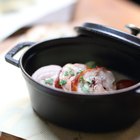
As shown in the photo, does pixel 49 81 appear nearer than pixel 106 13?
Yes

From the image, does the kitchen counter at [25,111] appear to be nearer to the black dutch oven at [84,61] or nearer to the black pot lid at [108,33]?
the black dutch oven at [84,61]

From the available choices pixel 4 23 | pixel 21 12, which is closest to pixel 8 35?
pixel 4 23

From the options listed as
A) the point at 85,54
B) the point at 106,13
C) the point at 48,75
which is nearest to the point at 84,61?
the point at 85,54

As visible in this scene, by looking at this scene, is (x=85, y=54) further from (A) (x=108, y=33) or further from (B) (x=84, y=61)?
(A) (x=108, y=33)

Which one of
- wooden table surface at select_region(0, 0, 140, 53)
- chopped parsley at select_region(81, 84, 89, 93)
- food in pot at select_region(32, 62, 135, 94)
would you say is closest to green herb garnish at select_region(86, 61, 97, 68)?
food in pot at select_region(32, 62, 135, 94)

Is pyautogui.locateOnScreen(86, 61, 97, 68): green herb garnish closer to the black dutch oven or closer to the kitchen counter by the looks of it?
the black dutch oven

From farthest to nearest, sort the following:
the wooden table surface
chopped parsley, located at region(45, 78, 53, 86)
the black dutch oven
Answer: the wooden table surface < chopped parsley, located at region(45, 78, 53, 86) < the black dutch oven

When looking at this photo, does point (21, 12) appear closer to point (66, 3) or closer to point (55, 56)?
point (66, 3)
